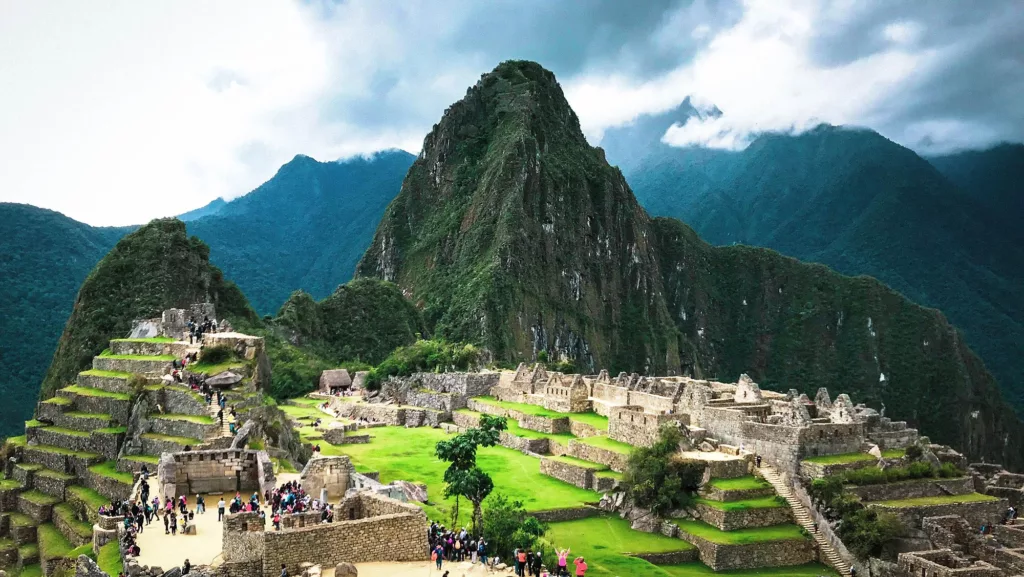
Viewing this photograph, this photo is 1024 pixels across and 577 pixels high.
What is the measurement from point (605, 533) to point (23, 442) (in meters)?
24.8

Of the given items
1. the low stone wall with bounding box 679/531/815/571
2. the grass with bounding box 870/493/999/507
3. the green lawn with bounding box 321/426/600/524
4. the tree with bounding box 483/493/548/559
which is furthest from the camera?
the green lawn with bounding box 321/426/600/524

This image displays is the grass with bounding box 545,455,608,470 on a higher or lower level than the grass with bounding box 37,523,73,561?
higher

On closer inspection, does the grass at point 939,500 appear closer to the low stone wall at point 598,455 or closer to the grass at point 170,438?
the low stone wall at point 598,455

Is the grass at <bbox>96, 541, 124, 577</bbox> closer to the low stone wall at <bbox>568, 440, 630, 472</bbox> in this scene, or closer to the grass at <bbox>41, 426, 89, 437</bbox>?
the grass at <bbox>41, 426, 89, 437</bbox>

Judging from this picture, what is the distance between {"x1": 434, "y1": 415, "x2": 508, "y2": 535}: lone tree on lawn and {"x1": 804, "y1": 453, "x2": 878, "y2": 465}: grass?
1289 centimetres

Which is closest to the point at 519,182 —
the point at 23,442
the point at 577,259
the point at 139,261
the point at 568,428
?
the point at 577,259

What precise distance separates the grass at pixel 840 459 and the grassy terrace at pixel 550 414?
1220 cm

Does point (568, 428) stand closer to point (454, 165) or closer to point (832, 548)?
point (832, 548)

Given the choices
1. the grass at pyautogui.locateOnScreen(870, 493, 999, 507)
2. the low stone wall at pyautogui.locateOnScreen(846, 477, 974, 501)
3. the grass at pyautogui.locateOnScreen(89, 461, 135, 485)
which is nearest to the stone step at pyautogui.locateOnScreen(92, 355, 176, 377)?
the grass at pyautogui.locateOnScreen(89, 461, 135, 485)

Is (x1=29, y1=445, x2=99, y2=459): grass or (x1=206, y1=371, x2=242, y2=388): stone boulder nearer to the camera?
(x1=206, y1=371, x2=242, y2=388): stone boulder

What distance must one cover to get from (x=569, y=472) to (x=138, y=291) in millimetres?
45491

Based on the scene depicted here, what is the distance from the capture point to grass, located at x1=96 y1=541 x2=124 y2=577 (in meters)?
16.3

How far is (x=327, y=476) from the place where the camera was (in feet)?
68.7

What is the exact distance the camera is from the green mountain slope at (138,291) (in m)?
59.7
